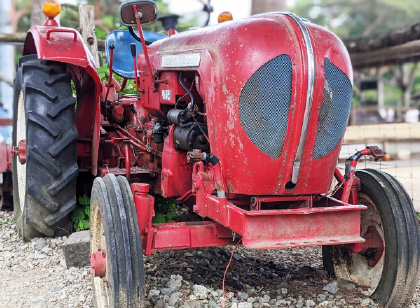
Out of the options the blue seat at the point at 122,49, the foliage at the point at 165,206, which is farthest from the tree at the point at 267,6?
the foliage at the point at 165,206

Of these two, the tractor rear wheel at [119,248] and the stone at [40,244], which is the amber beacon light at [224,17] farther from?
the stone at [40,244]

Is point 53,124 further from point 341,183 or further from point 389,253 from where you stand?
point 389,253

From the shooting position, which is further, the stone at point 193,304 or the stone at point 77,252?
the stone at point 77,252

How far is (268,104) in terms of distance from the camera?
3.13m

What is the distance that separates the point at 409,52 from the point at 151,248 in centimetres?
529

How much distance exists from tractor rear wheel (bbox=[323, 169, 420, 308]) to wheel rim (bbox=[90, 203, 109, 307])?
162cm

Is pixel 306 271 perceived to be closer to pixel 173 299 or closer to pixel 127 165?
pixel 173 299

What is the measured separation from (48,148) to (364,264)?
2.42 meters

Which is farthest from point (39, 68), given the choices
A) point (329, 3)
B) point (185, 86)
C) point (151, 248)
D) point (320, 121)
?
point (329, 3)

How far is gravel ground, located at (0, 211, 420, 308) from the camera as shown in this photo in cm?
371

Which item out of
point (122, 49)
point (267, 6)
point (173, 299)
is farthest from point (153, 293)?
point (267, 6)

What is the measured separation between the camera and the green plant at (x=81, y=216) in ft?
15.7

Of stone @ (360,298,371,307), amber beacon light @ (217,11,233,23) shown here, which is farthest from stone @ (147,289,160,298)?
amber beacon light @ (217,11,233,23)

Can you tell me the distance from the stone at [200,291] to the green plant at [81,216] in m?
1.37
